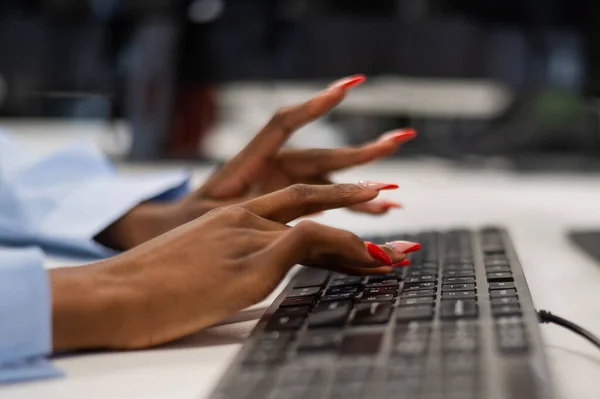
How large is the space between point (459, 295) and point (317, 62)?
1013 millimetres

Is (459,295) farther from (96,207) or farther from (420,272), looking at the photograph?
(96,207)

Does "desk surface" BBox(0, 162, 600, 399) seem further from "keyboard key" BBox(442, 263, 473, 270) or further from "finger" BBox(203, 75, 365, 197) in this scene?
"finger" BBox(203, 75, 365, 197)

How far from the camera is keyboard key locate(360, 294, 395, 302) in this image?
18.6 inches

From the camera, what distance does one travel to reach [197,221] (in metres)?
0.47

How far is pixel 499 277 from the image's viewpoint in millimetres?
509

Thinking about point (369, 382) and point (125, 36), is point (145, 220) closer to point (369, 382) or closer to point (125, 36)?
point (369, 382)

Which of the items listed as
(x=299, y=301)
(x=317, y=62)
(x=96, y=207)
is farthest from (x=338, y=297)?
(x=317, y=62)

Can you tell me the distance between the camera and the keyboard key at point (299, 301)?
0.48 m

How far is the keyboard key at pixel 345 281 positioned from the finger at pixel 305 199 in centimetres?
5

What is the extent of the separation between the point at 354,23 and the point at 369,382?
1.12 metres

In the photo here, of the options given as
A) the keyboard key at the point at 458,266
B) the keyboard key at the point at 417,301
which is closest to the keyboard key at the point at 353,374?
the keyboard key at the point at 417,301

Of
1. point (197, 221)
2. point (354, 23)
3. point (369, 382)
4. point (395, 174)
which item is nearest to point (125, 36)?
point (354, 23)

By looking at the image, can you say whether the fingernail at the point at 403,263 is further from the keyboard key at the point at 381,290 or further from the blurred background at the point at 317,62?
the blurred background at the point at 317,62

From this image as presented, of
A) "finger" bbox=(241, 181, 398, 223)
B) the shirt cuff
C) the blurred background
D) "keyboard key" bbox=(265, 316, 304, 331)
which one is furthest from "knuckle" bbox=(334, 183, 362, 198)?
the blurred background
